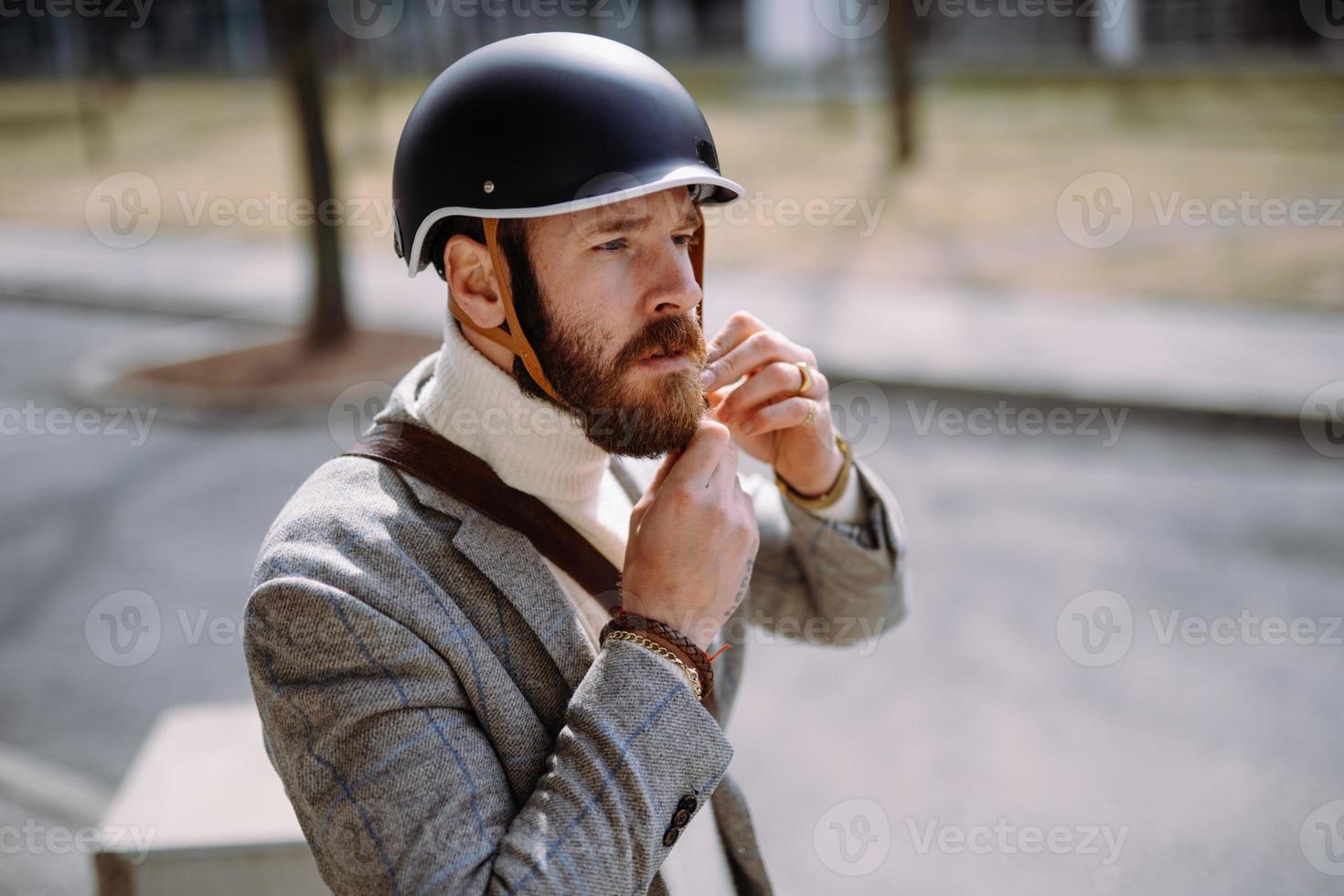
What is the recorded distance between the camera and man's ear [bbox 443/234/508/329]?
1927 mm

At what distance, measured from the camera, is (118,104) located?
31.6 meters

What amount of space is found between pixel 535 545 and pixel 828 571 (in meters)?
0.64

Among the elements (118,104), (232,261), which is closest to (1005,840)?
(232,261)
